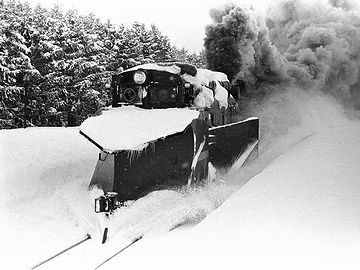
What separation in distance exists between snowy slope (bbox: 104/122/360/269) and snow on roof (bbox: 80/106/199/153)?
5.73 feet

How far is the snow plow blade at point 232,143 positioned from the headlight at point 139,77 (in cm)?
183

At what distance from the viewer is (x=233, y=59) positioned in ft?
76.9

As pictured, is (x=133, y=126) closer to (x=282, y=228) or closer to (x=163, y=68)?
(x=163, y=68)

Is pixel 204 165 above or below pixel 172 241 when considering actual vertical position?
above

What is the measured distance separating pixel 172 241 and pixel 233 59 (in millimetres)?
18251

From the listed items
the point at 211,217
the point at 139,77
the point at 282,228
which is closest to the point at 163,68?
the point at 139,77

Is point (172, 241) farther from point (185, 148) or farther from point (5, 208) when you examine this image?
point (5, 208)

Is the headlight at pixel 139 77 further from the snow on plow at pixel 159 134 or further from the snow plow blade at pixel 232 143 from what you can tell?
the snow plow blade at pixel 232 143

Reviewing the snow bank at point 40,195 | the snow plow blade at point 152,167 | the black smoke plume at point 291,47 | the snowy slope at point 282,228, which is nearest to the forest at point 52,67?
the black smoke plume at point 291,47

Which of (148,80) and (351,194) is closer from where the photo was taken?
(351,194)

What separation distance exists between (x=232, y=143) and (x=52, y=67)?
67.5ft

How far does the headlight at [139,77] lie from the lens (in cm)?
941

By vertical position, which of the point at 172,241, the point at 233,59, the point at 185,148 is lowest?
the point at 172,241

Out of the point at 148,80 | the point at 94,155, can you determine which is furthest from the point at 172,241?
the point at 94,155
